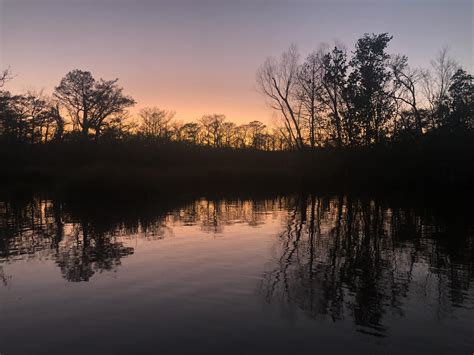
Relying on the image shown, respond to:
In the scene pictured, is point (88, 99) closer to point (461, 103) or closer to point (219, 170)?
point (219, 170)

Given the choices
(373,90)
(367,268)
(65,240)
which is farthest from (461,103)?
(65,240)

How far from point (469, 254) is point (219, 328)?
35.1ft

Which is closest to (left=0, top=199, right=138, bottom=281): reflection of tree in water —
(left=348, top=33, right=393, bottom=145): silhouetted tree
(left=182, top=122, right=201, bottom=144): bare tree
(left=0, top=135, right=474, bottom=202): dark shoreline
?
(left=0, top=135, right=474, bottom=202): dark shoreline

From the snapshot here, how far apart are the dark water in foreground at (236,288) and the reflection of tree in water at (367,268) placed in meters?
0.05

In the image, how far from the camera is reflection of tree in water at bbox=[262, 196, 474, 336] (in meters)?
9.52

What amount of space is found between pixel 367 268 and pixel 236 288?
14.9ft

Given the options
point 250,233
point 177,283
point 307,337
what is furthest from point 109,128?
point 307,337

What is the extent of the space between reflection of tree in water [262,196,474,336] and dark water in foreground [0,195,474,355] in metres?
0.05

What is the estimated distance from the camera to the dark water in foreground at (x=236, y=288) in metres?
7.66

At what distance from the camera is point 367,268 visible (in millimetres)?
12750

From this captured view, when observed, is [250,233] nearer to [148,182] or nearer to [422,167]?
[148,182]

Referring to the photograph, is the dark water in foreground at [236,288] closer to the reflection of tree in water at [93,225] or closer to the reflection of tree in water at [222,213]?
the reflection of tree in water at [93,225]

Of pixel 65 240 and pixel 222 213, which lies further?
pixel 222 213

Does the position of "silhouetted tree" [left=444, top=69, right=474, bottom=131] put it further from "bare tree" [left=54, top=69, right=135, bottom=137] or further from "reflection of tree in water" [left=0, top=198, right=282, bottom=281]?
"bare tree" [left=54, top=69, right=135, bottom=137]
